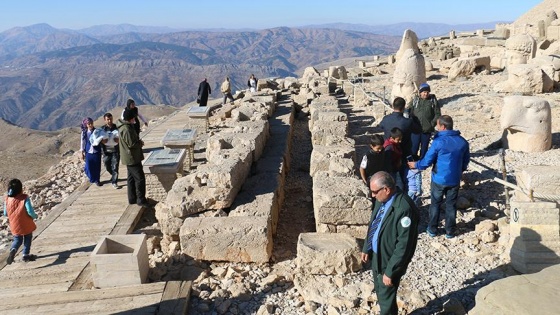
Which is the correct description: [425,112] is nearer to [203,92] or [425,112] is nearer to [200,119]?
[200,119]

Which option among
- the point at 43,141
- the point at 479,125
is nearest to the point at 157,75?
the point at 43,141

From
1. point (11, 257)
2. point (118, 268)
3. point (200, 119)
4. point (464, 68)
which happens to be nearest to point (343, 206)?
point (118, 268)

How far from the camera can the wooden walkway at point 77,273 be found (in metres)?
4.47

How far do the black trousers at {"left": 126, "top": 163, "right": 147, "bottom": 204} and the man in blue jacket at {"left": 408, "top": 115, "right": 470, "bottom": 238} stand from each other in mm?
4089

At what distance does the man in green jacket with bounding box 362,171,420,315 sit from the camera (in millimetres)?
3643

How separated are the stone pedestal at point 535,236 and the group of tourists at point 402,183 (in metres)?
0.86

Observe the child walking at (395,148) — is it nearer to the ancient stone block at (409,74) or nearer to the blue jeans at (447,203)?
the blue jeans at (447,203)

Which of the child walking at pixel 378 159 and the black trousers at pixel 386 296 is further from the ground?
the child walking at pixel 378 159

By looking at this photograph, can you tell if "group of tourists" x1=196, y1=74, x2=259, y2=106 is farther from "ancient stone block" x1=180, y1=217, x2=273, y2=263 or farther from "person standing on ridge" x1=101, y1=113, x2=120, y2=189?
"ancient stone block" x1=180, y1=217, x2=273, y2=263

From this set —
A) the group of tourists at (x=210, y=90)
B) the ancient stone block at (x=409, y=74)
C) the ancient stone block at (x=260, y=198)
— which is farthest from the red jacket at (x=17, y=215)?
the ancient stone block at (x=409, y=74)

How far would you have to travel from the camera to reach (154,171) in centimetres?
751

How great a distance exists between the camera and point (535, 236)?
16.1ft

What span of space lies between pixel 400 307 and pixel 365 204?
1.45 m

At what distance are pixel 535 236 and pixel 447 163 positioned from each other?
4.00 feet
